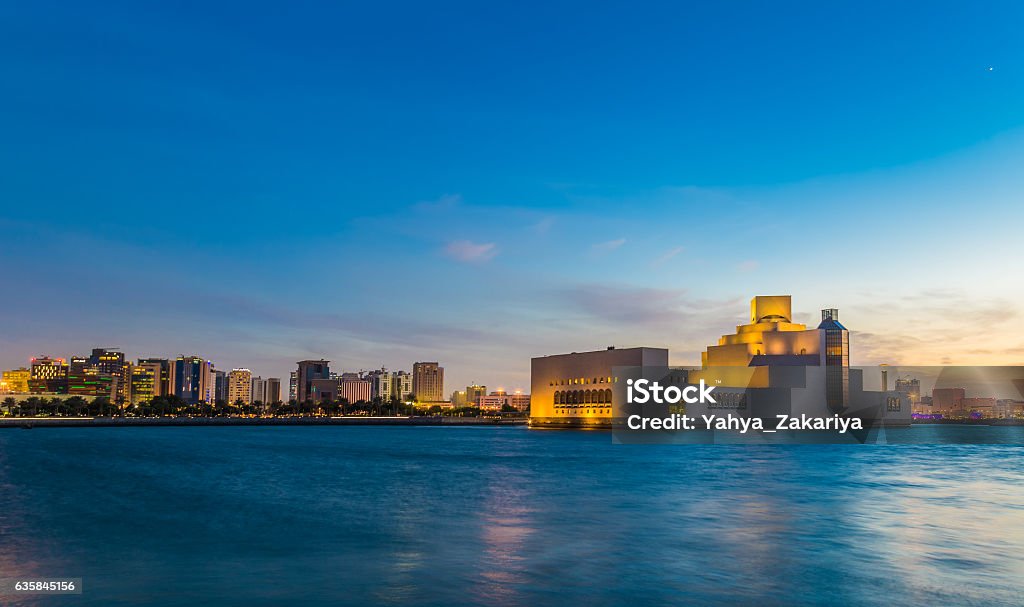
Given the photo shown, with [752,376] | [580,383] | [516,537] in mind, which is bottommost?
[516,537]

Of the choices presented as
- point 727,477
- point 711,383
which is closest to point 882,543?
point 727,477

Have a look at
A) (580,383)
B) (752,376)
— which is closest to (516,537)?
(580,383)

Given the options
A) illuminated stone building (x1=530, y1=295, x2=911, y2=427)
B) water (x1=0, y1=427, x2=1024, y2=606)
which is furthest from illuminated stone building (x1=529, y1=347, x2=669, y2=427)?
water (x1=0, y1=427, x2=1024, y2=606)

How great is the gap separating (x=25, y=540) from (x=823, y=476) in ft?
153

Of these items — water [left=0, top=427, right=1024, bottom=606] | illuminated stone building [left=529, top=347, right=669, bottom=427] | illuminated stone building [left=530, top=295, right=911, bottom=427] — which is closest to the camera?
water [left=0, top=427, right=1024, bottom=606]

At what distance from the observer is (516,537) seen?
25719mm

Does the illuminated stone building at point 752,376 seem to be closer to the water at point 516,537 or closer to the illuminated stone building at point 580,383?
the illuminated stone building at point 580,383

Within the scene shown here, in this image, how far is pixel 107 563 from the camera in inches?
838

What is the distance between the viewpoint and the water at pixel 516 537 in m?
17.9

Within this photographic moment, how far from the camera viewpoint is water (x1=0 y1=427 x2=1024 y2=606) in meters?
17.9

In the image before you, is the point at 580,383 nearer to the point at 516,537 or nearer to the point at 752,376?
the point at 752,376

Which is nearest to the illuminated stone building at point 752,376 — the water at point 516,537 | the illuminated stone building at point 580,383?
the illuminated stone building at point 580,383

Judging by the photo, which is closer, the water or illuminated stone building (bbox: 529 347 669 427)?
the water

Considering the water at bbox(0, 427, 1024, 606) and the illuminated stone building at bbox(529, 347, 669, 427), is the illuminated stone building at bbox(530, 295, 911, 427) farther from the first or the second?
the water at bbox(0, 427, 1024, 606)
